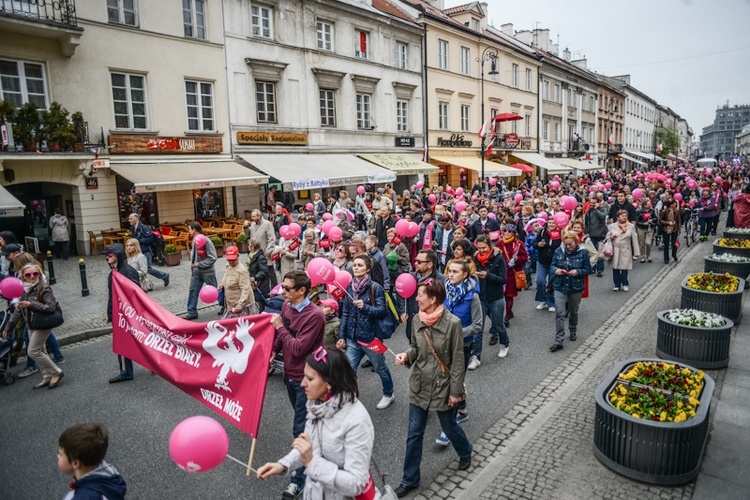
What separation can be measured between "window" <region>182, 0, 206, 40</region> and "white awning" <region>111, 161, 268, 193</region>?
5.02 metres

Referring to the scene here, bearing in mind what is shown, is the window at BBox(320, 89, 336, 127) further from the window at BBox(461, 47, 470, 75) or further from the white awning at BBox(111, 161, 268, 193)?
the window at BBox(461, 47, 470, 75)

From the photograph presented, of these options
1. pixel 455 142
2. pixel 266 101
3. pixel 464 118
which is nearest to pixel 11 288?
pixel 266 101

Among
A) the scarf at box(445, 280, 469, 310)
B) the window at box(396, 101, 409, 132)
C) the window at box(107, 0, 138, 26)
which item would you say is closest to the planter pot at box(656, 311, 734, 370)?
the scarf at box(445, 280, 469, 310)

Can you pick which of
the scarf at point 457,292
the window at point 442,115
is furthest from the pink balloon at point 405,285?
the window at point 442,115

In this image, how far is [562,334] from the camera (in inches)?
308

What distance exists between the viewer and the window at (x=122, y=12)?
55.7ft

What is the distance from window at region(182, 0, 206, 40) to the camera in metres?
19.0

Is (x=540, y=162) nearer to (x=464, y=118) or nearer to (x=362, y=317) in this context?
(x=464, y=118)

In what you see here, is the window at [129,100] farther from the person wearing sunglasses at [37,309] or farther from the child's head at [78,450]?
the child's head at [78,450]

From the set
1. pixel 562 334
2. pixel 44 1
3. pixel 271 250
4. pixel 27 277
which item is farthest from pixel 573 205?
pixel 44 1

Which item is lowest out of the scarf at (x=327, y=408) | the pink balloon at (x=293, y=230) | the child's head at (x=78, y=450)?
the child's head at (x=78, y=450)

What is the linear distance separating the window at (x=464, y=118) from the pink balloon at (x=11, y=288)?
3052 centimetres

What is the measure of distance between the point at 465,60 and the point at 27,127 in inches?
1052

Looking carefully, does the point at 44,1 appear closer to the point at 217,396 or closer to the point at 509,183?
the point at 217,396
